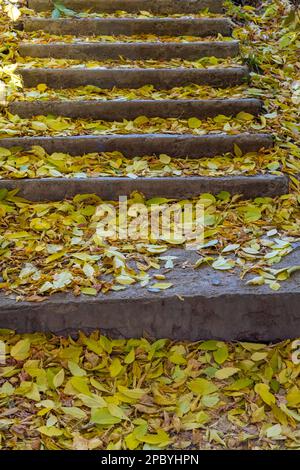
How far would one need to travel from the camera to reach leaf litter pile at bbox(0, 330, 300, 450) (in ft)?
6.32

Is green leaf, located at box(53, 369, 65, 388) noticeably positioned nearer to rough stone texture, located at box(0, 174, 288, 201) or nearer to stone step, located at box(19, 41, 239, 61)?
rough stone texture, located at box(0, 174, 288, 201)

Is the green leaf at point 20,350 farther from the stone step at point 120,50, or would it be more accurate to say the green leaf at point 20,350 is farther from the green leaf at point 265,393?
the stone step at point 120,50

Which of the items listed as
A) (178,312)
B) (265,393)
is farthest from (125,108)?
(265,393)

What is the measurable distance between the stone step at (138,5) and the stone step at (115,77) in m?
0.96

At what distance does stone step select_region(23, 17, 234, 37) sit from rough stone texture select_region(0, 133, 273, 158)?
138 centimetres

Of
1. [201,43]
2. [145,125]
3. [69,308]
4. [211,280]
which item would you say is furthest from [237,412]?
[201,43]

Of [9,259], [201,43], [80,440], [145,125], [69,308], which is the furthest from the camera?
[201,43]

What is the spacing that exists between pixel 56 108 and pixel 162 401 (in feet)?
6.87

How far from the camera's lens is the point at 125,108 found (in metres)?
3.42

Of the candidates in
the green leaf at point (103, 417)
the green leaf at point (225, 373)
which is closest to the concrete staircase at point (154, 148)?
the green leaf at point (225, 373)

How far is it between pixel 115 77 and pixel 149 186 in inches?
43.2

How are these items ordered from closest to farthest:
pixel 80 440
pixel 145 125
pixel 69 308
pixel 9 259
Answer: pixel 80 440, pixel 69 308, pixel 9 259, pixel 145 125

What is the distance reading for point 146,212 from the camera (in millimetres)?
2842

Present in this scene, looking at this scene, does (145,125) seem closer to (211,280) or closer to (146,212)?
(146,212)
